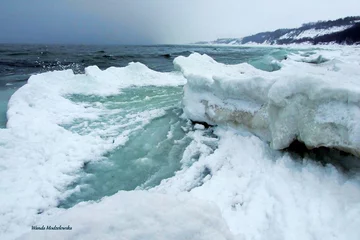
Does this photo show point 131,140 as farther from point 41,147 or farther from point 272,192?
point 272,192

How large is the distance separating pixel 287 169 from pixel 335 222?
1.06 m

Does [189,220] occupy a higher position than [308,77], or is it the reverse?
[308,77]

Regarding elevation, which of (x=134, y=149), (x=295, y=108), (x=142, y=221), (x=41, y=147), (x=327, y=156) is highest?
(x=295, y=108)

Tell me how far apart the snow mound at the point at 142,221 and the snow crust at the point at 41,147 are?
1455mm

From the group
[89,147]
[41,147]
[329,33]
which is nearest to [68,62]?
[41,147]

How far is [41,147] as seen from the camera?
4.63 metres

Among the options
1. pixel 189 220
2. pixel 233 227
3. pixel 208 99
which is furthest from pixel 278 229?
pixel 208 99

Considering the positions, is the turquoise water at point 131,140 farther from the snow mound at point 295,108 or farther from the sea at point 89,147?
the snow mound at point 295,108

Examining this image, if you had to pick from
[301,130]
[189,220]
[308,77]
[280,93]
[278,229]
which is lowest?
[278,229]

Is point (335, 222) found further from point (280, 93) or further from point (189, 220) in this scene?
point (280, 93)

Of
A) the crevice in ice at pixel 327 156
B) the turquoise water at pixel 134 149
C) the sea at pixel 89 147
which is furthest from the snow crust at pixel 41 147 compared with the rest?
the crevice in ice at pixel 327 156

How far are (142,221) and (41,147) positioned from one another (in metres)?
3.59

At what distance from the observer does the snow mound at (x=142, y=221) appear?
188 centimetres

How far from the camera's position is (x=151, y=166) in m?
4.33
